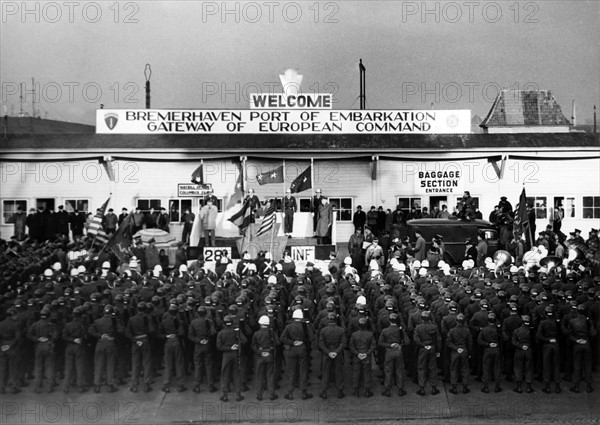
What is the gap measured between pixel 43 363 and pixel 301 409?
191 inches

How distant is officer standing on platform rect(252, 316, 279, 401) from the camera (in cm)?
1221

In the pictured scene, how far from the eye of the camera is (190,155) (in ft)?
83.9

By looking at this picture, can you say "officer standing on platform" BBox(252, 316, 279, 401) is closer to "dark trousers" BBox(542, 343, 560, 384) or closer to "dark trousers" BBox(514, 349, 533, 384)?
"dark trousers" BBox(514, 349, 533, 384)

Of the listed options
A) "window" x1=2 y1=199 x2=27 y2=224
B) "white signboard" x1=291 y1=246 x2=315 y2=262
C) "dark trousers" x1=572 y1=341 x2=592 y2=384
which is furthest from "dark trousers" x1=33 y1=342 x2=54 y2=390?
"window" x1=2 y1=199 x2=27 y2=224

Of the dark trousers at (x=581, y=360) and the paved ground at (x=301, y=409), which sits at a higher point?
the dark trousers at (x=581, y=360)

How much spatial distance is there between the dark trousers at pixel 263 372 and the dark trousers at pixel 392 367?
6.90ft

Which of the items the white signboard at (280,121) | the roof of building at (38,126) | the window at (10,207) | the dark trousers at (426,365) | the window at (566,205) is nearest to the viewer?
the dark trousers at (426,365)

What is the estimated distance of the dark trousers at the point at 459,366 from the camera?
493 inches

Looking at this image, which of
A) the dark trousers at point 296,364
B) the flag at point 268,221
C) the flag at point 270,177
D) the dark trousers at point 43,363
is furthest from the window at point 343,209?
the dark trousers at point 43,363

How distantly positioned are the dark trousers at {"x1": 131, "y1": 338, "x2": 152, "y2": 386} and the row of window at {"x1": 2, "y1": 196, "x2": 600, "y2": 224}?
1318cm

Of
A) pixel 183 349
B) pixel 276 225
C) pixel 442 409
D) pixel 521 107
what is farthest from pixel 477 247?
pixel 521 107

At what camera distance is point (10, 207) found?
25.6 metres

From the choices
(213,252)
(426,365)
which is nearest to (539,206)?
(213,252)

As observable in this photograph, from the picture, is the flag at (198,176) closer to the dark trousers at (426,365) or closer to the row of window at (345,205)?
the row of window at (345,205)
